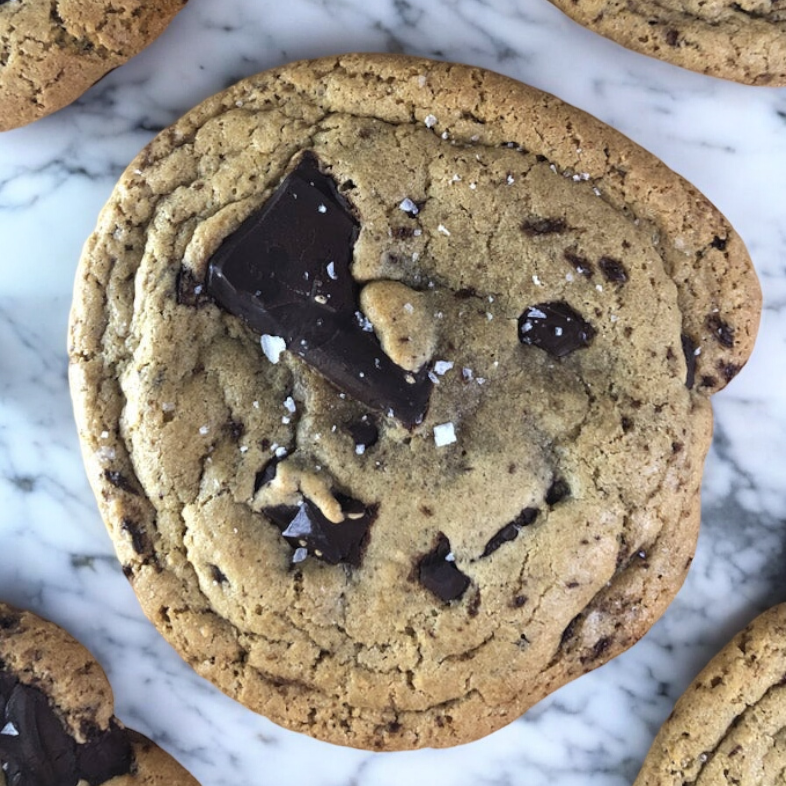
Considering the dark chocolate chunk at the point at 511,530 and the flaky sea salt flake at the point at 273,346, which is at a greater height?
the flaky sea salt flake at the point at 273,346

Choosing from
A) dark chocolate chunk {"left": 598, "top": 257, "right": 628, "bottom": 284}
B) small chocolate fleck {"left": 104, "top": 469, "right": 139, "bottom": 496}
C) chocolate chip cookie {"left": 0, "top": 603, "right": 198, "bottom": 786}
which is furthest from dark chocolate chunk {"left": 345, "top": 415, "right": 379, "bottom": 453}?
chocolate chip cookie {"left": 0, "top": 603, "right": 198, "bottom": 786}

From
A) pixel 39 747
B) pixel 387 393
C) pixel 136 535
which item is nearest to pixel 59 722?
pixel 39 747

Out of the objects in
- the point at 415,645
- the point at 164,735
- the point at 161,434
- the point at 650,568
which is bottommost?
the point at 164,735

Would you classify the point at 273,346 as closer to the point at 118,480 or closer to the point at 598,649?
the point at 118,480

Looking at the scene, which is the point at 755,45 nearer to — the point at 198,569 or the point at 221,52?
the point at 221,52

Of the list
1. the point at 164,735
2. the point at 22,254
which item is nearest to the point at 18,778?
the point at 164,735

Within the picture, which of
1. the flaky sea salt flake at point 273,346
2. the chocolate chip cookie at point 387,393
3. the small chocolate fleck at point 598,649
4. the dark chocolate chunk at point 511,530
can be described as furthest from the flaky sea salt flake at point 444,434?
the small chocolate fleck at point 598,649

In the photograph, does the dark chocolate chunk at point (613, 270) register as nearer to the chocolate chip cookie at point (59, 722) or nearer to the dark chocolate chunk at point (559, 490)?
the dark chocolate chunk at point (559, 490)
